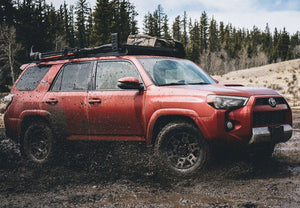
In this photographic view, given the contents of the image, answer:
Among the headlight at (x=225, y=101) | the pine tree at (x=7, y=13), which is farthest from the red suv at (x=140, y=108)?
the pine tree at (x=7, y=13)

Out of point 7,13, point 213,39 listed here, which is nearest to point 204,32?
point 213,39

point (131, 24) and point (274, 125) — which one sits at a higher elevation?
point (131, 24)

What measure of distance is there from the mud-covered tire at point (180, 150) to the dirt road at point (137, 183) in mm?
153

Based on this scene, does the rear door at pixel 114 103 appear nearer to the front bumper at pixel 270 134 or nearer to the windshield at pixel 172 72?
the windshield at pixel 172 72

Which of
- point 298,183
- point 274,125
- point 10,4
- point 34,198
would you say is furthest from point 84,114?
point 10,4

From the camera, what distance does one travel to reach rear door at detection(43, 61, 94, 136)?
5469 mm

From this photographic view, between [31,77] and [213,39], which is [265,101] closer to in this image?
[31,77]

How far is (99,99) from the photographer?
525 centimetres

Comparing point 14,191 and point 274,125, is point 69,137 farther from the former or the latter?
point 274,125

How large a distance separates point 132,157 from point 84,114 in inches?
42.1

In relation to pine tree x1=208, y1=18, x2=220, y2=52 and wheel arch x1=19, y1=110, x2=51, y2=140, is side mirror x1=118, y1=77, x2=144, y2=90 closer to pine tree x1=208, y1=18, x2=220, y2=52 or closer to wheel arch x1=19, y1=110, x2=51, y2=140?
wheel arch x1=19, y1=110, x2=51, y2=140

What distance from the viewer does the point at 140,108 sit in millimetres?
4910

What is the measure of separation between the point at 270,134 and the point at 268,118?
0.25m

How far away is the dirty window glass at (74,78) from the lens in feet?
18.4
